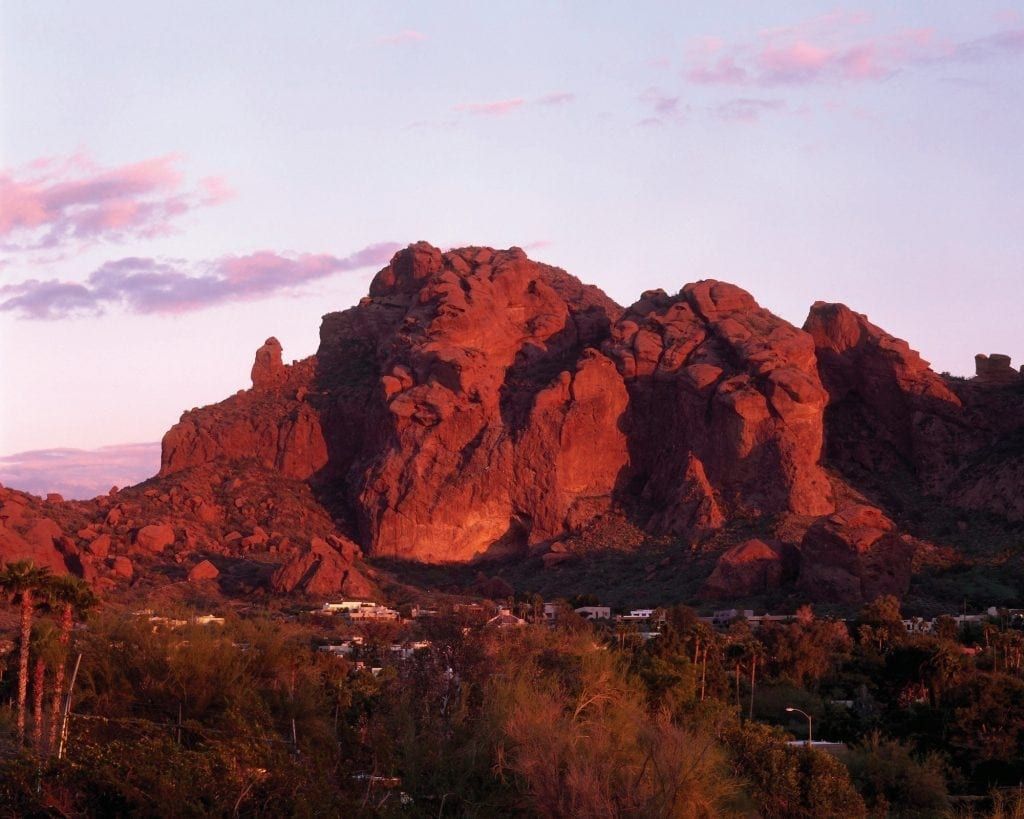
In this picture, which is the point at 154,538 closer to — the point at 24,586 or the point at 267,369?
the point at 267,369

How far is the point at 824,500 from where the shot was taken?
322 feet

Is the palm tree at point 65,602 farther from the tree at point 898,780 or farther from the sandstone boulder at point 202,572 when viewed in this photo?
the sandstone boulder at point 202,572

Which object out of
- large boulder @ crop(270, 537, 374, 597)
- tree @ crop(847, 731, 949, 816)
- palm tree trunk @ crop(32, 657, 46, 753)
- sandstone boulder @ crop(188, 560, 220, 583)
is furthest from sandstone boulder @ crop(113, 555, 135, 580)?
tree @ crop(847, 731, 949, 816)

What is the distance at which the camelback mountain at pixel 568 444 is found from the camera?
97812 millimetres

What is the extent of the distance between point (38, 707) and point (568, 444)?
6627cm

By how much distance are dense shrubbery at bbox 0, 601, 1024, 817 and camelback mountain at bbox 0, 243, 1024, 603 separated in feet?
95.3

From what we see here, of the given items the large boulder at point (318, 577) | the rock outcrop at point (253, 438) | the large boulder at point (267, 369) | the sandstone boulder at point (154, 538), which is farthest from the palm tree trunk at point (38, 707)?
the large boulder at point (267, 369)

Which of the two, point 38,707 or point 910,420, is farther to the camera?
point 910,420

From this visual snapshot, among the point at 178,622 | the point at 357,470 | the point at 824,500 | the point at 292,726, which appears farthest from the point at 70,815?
the point at 357,470

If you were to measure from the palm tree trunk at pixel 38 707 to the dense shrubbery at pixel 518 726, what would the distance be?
0.61 metres

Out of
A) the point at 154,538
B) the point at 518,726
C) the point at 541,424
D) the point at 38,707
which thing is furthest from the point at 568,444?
the point at 518,726

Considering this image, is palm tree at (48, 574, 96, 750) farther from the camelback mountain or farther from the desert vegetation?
the camelback mountain

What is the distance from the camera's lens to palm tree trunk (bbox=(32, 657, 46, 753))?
33.1 m

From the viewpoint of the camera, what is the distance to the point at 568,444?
339 ft
